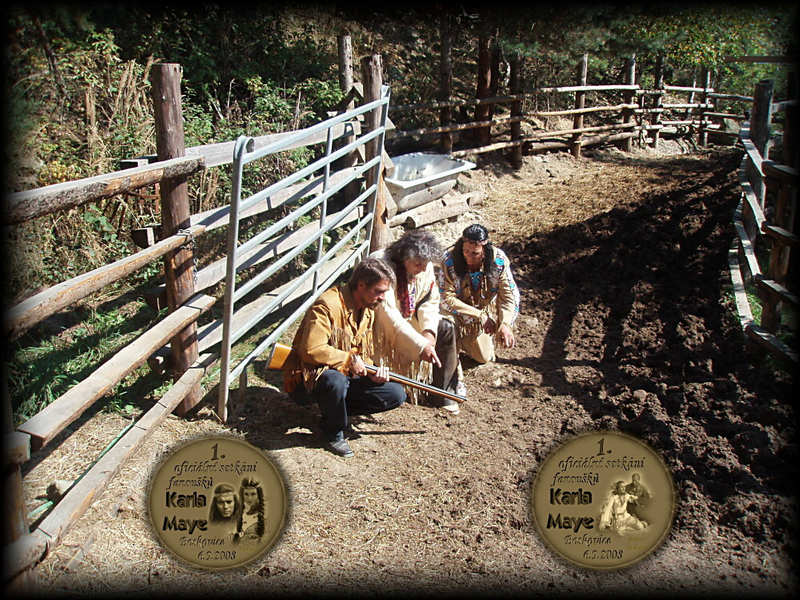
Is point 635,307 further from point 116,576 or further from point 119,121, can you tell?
point 119,121

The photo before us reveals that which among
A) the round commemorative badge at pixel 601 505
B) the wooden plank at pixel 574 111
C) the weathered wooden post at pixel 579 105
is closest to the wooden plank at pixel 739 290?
→ the round commemorative badge at pixel 601 505

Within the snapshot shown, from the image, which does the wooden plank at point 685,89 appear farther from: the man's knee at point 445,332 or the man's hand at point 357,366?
the man's hand at point 357,366

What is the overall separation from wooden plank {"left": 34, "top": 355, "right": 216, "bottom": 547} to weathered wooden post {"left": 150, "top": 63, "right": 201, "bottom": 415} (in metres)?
0.13

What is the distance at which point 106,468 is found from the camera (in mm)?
2990

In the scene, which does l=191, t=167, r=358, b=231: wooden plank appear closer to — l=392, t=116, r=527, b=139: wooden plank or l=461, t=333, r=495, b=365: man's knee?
l=461, t=333, r=495, b=365: man's knee

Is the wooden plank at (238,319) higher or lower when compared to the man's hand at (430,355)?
higher

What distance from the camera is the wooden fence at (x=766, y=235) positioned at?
4.37 meters

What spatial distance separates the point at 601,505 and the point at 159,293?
2.66 metres

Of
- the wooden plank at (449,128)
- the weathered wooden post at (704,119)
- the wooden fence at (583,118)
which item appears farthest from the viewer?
the weathered wooden post at (704,119)

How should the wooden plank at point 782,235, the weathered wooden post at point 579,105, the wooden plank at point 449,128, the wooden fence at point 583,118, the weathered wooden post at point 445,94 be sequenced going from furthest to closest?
the weathered wooden post at point 579,105
the wooden fence at point 583,118
the weathered wooden post at point 445,94
the wooden plank at point 449,128
the wooden plank at point 782,235

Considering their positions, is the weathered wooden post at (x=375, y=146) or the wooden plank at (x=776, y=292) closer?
the wooden plank at (x=776, y=292)

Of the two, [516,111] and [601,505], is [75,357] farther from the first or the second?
[516,111]

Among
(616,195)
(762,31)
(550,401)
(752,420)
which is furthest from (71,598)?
(762,31)

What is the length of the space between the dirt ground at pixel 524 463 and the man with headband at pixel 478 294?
0.28 metres
